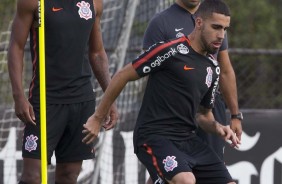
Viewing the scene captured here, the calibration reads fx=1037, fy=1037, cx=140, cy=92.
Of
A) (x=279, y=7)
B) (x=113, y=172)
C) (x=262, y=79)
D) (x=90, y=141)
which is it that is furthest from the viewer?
(x=279, y=7)

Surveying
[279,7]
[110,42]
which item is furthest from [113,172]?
[279,7]

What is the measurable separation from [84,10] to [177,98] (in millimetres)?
916

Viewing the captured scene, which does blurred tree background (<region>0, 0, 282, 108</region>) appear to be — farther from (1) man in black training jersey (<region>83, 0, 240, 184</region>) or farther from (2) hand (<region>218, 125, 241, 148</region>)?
(2) hand (<region>218, 125, 241, 148</region>)

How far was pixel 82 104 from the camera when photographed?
7.40 metres

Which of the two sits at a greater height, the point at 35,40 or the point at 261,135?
the point at 35,40

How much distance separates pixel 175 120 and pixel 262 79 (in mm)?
5027

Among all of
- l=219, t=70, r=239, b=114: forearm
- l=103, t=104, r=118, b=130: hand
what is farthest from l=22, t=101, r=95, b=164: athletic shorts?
l=219, t=70, r=239, b=114: forearm

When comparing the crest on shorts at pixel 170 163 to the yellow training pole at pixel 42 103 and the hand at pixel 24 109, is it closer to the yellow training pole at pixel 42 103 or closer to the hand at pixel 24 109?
the yellow training pole at pixel 42 103

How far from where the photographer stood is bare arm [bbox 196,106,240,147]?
7168mm

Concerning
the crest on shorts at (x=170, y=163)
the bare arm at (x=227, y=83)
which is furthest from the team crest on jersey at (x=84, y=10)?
the bare arm at (x=227, y=83)

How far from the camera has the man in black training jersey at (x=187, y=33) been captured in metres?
7.89

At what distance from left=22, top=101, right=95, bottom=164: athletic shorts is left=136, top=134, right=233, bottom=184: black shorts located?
45 cm

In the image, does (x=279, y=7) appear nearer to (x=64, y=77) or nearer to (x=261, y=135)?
(x=261, y=135)

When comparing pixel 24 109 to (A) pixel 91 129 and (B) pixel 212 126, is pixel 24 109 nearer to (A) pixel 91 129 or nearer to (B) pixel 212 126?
(A) pixel 91 129
